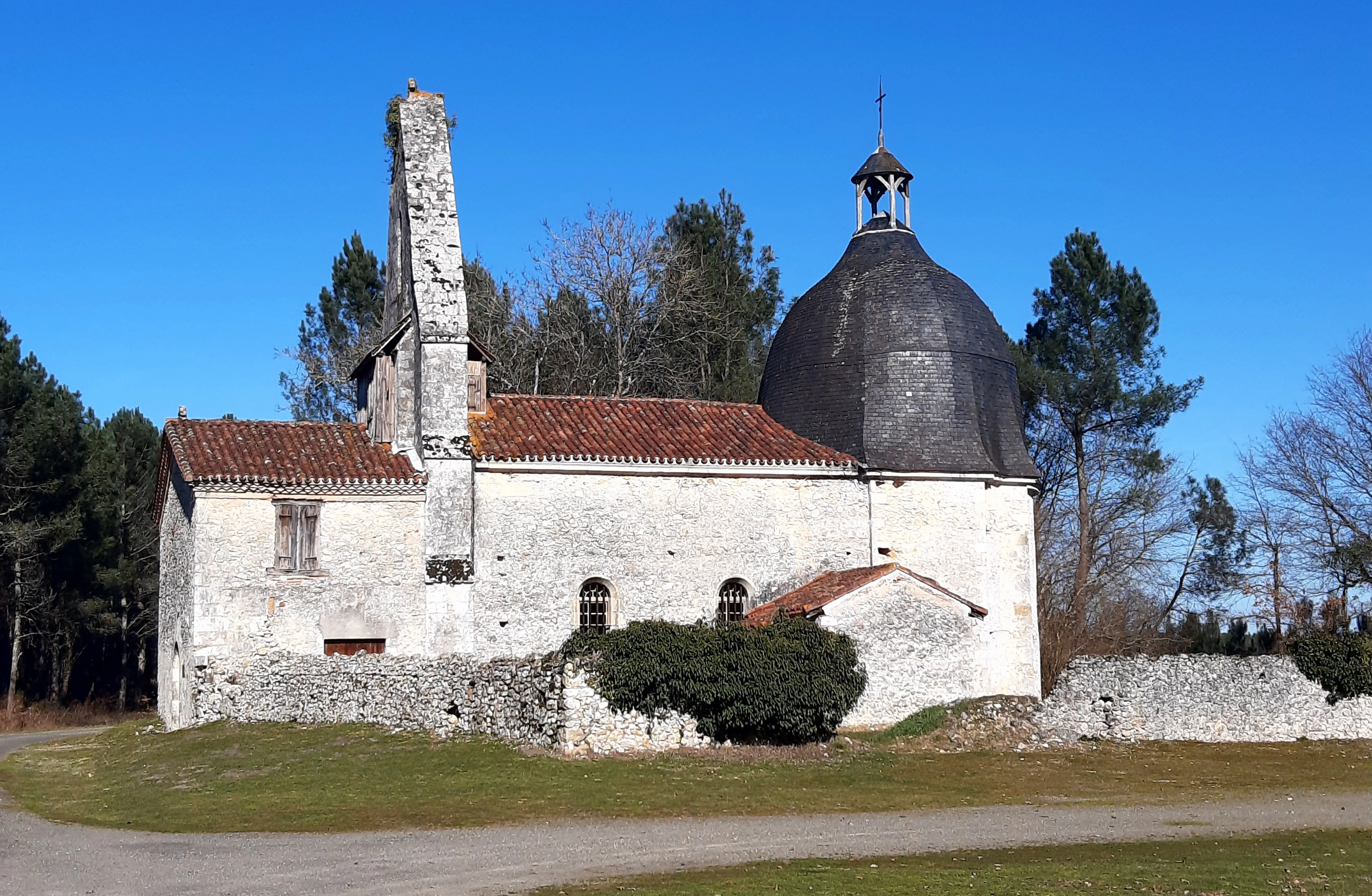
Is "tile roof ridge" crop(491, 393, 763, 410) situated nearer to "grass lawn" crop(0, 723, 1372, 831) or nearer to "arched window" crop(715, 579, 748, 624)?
"arched window" crop(715, 579, 748, 624)

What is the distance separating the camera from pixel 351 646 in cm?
2677

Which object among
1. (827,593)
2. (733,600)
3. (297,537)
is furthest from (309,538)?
(827,593)

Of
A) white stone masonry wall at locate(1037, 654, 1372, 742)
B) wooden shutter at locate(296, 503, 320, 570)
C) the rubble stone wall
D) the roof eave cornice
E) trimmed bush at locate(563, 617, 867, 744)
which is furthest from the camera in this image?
the roof eave cornice

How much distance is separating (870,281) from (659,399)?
5466 mm

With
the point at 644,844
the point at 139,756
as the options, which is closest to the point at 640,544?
the point at 139,756

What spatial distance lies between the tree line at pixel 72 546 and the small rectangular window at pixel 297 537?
17759 millimetres

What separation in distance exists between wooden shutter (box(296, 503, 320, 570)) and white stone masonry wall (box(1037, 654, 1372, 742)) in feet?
46.3

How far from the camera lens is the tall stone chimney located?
27.3 metres

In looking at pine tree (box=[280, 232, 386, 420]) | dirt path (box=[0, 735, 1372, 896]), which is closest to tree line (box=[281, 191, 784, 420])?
pine tree (box=[280, 232, 386, 420])

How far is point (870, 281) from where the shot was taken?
31.2 m

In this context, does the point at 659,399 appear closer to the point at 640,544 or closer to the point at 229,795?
the point at 640,544

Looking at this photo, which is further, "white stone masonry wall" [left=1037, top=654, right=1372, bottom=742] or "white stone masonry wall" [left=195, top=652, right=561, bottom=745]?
"white stone masonry wall" [left=1037, top=654, right=1372, bottom=742]

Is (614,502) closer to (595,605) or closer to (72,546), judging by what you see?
(595,605)

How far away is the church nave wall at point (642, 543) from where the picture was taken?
2764 cm
